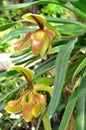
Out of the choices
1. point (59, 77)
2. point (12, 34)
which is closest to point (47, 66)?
point (12, 34)

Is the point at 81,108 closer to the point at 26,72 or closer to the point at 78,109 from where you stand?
the point at 78,109

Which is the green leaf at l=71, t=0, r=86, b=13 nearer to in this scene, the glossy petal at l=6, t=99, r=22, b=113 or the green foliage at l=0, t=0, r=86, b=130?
the green foliage at l=0, t=0, r=86, b=130

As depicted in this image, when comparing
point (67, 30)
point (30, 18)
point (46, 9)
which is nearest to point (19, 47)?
point (30, 18)

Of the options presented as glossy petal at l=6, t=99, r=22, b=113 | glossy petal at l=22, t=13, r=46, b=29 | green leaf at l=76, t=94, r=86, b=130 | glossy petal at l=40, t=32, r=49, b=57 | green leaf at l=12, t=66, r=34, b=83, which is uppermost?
glossy petal at l=22, t=13, r=46, b=29

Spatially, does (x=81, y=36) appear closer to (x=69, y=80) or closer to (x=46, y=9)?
(x=69, y=80)

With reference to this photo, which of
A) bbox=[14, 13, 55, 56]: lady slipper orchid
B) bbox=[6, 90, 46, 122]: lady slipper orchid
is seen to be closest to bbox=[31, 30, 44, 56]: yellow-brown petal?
bbox=[14, 13, 55, 56]: lady slipper orchid

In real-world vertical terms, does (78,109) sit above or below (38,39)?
below

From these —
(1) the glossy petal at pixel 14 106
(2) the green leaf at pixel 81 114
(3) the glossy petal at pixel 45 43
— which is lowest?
(1) the glossy petal at pixel 14 106

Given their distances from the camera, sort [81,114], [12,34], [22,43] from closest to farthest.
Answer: [81,114] → [22,43] → [12,34]

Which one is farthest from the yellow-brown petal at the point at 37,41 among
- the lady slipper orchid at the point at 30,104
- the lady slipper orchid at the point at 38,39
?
the lady slipper orchid at the point at 30,104

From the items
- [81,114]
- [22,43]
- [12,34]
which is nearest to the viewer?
[81,114]

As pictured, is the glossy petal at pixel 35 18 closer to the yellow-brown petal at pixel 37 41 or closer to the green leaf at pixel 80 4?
the yellow-brown petal at pixel 37 41
